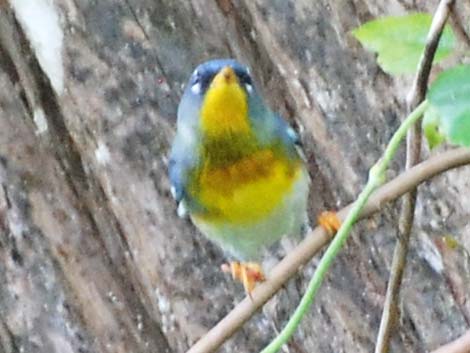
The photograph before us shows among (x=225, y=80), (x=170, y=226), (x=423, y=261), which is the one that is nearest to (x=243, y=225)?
(x=225, y=80)

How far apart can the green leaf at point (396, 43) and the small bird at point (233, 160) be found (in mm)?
259

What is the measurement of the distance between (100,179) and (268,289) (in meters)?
0.68

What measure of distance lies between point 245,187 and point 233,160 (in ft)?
0.13

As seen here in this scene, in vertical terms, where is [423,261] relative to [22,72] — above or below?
below

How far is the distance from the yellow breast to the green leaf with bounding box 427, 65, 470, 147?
459 millimetres

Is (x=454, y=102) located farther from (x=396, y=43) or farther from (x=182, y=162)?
(x=182, y=162)

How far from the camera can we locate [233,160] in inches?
49.7

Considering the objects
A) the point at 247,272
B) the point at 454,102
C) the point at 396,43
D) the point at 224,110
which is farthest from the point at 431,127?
the point at 247,272

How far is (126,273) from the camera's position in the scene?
1623mm

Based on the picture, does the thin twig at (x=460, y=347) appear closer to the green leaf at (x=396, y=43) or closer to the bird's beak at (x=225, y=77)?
the green leaf at (x=396, y=43)

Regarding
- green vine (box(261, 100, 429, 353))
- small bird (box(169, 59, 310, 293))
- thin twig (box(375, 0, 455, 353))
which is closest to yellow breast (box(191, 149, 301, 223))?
small bird (box(169, 59, 310, 293))

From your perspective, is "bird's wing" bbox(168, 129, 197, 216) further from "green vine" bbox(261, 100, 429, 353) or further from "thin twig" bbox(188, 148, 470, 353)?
"green vine" bbox(261, 100, 429, 353)

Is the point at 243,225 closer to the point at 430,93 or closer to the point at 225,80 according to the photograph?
the point at 225,80

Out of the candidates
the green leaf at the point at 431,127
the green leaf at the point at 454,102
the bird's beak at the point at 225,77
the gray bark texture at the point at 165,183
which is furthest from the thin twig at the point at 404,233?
the gray bark texture at the point at 165,183
